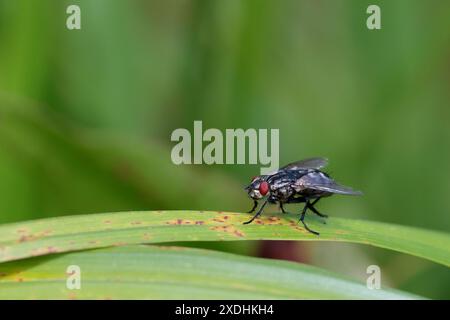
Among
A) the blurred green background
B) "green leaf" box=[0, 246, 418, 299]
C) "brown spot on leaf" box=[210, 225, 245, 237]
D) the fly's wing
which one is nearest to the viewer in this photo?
"green leaf" box=[0, 246, 418, 299]

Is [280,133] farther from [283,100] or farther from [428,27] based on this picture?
[428,27]

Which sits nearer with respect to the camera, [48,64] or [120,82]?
[48,64]

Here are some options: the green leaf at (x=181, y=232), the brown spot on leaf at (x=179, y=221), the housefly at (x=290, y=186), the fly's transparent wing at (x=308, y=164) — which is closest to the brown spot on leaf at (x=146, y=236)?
the green leaf at (x=181, y=232)

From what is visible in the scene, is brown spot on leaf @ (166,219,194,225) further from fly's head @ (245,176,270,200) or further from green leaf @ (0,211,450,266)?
fly's head @ (245,176,270,200)

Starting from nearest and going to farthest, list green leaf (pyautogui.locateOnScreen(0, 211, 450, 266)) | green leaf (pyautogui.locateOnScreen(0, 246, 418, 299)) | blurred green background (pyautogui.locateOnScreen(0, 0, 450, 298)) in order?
1. green leaf (pyautogui.locateOnScreen(0, 246, 418, 299))
2. green leaf (pyautogui.locateOnScreen(0, 211, 450, 266))
3. blurred green background (pyautogui.locateOnScreen(0, 0, 450, 298))

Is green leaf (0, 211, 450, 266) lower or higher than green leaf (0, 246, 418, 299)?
higher

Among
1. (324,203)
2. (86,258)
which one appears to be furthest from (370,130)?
(86,258)

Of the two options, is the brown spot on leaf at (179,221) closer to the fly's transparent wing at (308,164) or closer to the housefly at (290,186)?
the housefly at (290,186)

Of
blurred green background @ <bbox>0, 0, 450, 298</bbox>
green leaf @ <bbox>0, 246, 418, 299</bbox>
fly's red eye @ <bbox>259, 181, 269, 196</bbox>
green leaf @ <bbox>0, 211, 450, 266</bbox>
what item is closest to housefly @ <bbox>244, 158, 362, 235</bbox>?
fly's red eye @ <bbox>259, 181, 269, 196</bbox>
